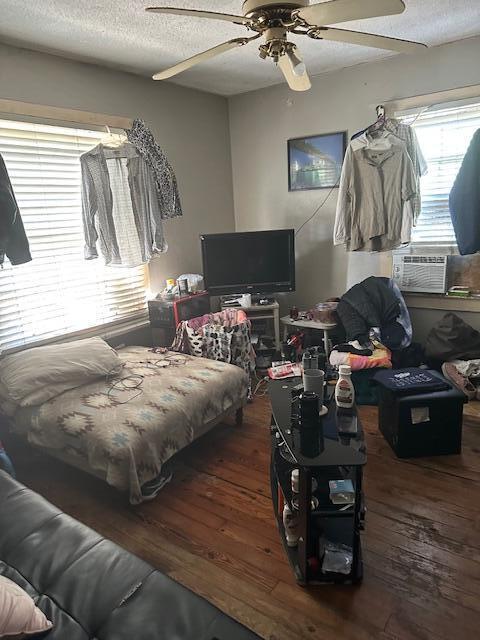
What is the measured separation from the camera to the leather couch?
1.01m

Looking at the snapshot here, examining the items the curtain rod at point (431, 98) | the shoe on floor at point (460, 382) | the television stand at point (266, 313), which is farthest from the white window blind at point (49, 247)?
the shoe on floor at point (460, 382)

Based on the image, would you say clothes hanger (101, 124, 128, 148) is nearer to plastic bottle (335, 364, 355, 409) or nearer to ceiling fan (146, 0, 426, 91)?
ceiling fan (146, 0, 426, 91)

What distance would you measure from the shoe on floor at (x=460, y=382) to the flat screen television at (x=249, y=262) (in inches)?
55.7

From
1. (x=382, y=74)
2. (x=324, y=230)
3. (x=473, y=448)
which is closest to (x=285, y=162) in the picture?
(x=324, y=230)

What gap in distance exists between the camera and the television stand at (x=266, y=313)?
3.55m

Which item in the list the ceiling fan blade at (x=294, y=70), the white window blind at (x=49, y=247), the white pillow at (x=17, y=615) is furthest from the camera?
the white window blind at (x=49, y=247)

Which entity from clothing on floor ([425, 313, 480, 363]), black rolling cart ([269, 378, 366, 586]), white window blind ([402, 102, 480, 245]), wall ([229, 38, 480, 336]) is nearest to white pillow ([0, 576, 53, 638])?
black rolling cart ([269, 378, 366, 586])

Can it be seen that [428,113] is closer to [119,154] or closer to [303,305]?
[303,305]

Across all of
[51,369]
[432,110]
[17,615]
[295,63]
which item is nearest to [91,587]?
[17,615]

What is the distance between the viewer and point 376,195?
3.17m

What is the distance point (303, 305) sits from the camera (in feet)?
13.4

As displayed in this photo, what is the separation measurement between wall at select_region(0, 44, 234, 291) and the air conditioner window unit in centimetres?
173

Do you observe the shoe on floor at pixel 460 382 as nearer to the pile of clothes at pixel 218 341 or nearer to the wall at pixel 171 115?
the pile of clothes at pixel 218 341

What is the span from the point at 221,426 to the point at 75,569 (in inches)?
66.0
